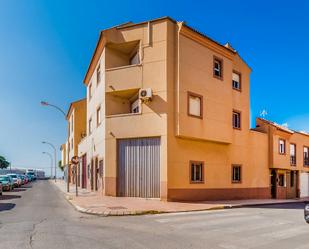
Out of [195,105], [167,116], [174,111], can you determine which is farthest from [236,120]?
[167,116]

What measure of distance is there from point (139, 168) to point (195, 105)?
5322mm

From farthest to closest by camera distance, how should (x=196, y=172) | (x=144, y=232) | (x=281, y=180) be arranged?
(x=281, y=180), (x=196, y=172), (x=144, y=232)

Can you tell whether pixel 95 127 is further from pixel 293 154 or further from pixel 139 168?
pixel 293 154

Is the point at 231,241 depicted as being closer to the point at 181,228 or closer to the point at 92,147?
the point at 181,228

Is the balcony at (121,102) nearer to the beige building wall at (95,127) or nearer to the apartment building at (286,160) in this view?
the beige building wall at (95,127)

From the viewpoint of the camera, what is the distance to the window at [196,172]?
1997 cm

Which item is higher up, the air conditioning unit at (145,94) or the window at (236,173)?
the air conditioning unit at (145,94)

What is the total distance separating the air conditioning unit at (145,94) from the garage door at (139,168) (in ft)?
8.16

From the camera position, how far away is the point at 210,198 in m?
20.7

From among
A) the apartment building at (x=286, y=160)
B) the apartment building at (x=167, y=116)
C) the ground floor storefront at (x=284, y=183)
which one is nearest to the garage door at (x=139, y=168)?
the apartment building at (x=167, y=116)

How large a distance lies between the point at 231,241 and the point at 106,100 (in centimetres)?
1490

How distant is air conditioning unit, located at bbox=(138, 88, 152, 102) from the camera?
1898cm

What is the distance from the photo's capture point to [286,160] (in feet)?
93.1

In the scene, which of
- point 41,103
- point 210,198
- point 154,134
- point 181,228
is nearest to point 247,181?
point 210,198
